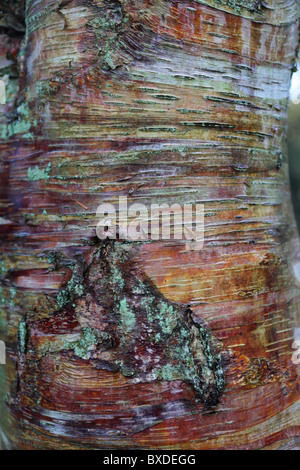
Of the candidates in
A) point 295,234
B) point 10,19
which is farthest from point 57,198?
point 295,234

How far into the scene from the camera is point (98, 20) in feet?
3.32

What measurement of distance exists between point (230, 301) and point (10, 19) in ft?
3.79

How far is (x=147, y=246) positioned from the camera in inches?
39.6

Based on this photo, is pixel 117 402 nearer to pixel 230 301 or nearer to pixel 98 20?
pixel 230 301

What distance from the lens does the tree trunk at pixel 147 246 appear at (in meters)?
1.00

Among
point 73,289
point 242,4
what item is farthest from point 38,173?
point 242,4
